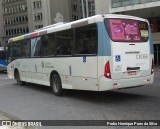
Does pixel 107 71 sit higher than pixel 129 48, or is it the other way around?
pixel 129 48

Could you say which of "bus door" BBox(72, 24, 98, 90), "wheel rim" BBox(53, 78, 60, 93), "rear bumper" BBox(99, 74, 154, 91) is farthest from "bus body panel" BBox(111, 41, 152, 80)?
"wheel rim" BBox(53, 78, 60, 93)

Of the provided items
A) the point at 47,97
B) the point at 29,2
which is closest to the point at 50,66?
the point at 47,97

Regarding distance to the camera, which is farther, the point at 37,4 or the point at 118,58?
the point at 37,4

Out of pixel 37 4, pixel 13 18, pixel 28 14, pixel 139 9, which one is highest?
pixel 37 4

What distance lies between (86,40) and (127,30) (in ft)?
4.53

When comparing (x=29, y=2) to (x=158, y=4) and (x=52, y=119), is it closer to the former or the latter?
(x=158, y=4)

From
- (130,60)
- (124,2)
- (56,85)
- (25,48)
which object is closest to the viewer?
(130,60)

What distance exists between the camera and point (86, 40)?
10.4 meters

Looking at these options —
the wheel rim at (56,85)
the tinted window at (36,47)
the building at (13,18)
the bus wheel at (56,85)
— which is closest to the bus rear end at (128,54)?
the bus wheel at (56,85)

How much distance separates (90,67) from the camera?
10.2 m

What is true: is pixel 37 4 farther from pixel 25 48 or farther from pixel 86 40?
pixel 86 40

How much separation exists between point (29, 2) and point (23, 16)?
4.39m

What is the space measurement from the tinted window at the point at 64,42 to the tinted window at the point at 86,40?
523 millimetres

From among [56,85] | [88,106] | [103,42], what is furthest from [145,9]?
[88,106]
